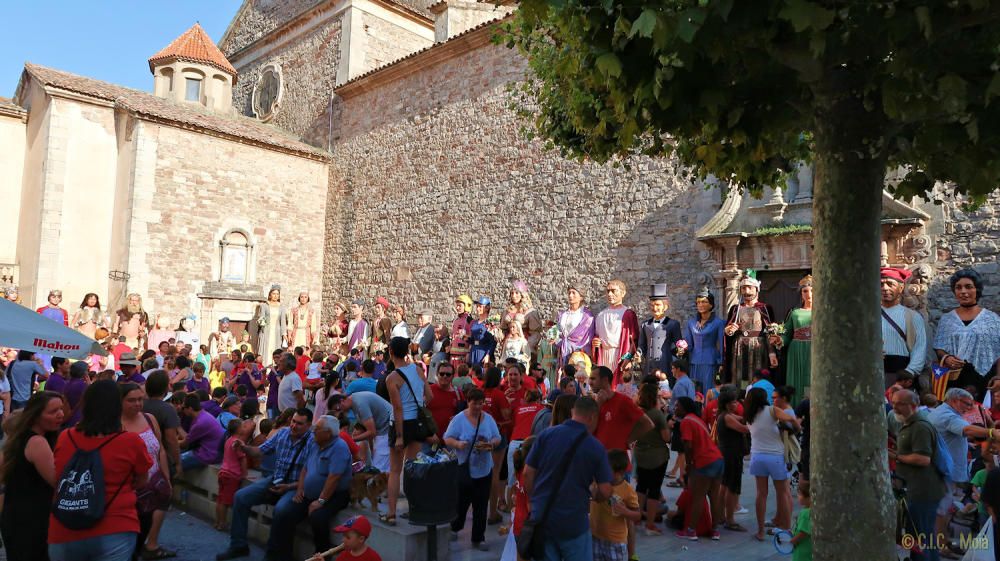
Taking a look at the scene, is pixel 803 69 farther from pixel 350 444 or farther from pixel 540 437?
pixel 350 444

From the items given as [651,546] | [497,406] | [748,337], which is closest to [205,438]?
[497,406]

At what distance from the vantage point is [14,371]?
9812 mm

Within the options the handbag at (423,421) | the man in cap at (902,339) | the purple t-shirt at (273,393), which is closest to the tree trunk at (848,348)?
the handbag at (423,421)

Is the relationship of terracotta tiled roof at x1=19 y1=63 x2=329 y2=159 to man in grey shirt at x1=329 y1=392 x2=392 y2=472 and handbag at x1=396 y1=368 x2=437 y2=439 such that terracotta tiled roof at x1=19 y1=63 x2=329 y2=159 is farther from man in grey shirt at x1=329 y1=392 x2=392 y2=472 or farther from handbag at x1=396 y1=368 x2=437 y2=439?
handbag at x1=396 y1=368 x2=437 y2=439

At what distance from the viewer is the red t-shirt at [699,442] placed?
6.11 metres

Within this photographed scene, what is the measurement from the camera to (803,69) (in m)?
3.40

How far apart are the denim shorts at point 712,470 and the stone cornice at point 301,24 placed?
20696mm

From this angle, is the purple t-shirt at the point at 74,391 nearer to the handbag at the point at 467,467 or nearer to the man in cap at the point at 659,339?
the handbag at the point at 467,467

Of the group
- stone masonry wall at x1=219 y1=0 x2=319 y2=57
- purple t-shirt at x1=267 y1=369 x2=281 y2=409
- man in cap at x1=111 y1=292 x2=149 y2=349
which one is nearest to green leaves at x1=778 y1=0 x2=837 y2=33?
purple t-shirt at x1=267 y1=369 x2=281 y2=409

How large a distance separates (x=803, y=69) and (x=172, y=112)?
20931 mm

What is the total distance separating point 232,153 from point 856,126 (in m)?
20.8

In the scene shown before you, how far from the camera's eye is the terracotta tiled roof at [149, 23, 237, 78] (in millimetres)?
25375

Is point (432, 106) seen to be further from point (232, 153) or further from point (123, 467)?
point (123, 467)

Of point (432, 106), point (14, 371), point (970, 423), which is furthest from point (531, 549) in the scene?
point (432, 106)
